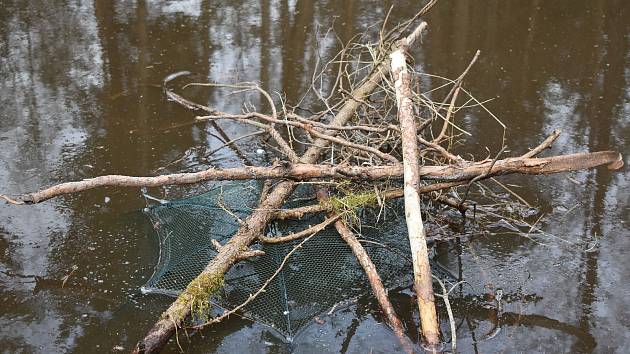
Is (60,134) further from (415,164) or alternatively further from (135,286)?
(415,164)

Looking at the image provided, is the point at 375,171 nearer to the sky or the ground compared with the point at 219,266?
nearer to the sky

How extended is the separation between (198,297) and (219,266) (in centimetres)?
30

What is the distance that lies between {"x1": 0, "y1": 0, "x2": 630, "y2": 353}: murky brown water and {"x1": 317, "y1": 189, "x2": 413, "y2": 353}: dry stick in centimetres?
11

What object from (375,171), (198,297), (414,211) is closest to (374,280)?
(414,211)

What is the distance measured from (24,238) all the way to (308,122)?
2.21m

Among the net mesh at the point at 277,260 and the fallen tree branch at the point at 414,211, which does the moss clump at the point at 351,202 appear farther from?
the fallen tree branch at the point at 414,211

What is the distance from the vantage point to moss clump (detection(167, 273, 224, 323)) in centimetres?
402

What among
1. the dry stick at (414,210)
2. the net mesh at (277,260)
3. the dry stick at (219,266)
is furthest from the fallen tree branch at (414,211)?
the dry stick at (219,266)

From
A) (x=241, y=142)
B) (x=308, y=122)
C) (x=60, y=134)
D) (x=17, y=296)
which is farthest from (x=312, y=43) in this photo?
(x=17, y=296)

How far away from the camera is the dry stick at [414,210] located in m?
3.96

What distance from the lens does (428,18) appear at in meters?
10.4

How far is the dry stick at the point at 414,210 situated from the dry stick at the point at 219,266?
56cm

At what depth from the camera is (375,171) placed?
4.64 meters

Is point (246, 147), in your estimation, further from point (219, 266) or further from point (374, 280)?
point (374, 280)
